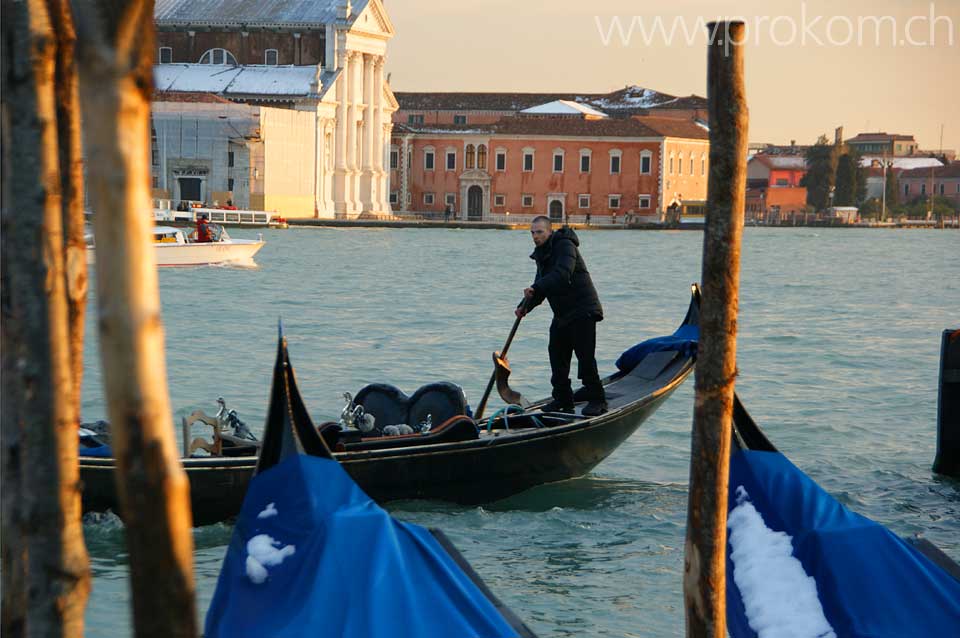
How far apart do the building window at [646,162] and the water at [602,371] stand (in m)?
12.9

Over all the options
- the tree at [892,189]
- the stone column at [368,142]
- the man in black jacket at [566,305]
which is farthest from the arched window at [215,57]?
the man in black jacket at [566,305]

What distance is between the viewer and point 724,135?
100 inches

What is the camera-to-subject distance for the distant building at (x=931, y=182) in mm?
58344

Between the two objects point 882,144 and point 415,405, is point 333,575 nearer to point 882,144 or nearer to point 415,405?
point 415,405

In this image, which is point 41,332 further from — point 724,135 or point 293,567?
point 724,135

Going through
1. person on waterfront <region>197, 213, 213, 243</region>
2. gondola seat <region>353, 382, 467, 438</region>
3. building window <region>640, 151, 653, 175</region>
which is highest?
building window <region>640, 151, 653, 175</region>

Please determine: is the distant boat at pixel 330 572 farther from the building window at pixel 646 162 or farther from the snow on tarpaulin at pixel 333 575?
the building window at pixel 646 162

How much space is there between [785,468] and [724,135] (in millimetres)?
866

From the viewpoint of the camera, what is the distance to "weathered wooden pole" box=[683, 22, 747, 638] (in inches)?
100

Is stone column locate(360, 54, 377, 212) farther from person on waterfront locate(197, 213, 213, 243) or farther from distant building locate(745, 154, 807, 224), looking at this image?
person on waterfront locate(197, 213, 213, 243)

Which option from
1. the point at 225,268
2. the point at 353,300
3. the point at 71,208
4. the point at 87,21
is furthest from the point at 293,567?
the point at 225,268

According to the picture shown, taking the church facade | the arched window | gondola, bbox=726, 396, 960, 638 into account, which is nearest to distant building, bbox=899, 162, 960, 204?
the church facade

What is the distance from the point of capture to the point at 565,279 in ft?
16.6

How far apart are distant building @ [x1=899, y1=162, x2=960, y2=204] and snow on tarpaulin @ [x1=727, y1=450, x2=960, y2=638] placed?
190ft
